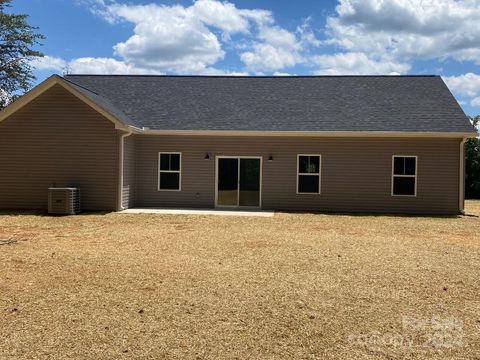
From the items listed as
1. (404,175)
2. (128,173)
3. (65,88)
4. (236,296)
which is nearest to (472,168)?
(404,175)

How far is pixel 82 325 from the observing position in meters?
4.51

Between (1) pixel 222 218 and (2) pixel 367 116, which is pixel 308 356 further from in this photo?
(2) pixel 367 116

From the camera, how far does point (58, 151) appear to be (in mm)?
14945

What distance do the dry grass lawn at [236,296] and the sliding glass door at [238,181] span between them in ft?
19.6

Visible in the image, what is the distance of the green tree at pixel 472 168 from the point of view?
26.1m

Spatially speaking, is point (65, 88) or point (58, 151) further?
point (58, 151)

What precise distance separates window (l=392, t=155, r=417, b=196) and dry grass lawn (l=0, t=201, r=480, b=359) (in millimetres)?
5430

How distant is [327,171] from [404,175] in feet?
8.60

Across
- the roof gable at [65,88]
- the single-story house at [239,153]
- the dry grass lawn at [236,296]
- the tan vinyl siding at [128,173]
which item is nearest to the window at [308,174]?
the single-story house at [239,153]

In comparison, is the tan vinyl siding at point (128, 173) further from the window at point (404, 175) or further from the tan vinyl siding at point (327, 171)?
the window at point (404, 175)

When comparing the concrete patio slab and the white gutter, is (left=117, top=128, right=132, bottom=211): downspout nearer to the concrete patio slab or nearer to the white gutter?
the concrete patio slab

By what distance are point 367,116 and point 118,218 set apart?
9.35 m

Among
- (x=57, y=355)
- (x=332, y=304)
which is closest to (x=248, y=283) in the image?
(x=332, y=304)

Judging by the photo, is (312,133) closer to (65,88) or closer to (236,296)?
(65,88)
